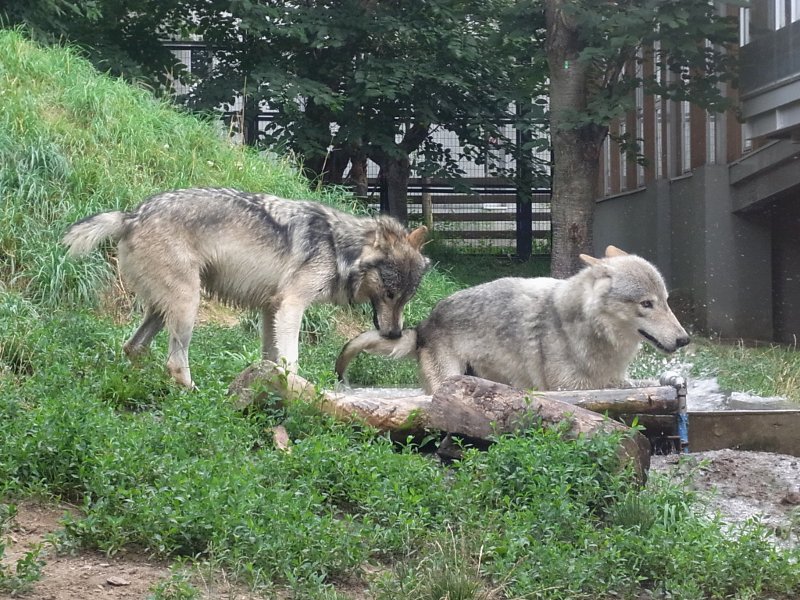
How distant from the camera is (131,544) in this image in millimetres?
4160

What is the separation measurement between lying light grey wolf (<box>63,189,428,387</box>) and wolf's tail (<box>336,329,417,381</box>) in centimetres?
6

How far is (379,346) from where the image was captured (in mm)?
7078

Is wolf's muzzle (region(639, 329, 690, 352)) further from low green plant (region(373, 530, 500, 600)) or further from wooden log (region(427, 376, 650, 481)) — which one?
low green plant (region(373, 530, 500, 600))

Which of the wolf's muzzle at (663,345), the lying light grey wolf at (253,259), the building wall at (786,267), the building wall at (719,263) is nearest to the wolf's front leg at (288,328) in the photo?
the lying light grey wolf at (253,259)

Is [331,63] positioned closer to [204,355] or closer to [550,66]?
[550,66]

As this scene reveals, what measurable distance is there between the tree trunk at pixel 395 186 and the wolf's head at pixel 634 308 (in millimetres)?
11219

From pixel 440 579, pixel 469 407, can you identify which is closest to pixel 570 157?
pixel 469 407

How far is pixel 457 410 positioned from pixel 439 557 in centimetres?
137

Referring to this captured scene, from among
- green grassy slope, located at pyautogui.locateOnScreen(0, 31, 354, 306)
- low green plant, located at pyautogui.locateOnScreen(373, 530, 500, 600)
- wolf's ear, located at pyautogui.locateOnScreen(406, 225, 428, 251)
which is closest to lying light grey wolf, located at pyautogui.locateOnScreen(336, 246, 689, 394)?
wolf's ear, located at pyautogui.locateOnScreen(406, 225, 428, 251)

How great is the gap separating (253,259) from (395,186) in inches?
452

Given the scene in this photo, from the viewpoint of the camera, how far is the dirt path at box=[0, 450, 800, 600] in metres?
3.75

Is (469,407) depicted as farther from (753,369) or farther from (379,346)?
(753,369)

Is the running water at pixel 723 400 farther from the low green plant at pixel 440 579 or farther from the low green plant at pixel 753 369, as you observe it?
the low green plant at pixel 440 579

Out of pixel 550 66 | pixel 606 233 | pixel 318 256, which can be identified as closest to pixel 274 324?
pixel 318 256
